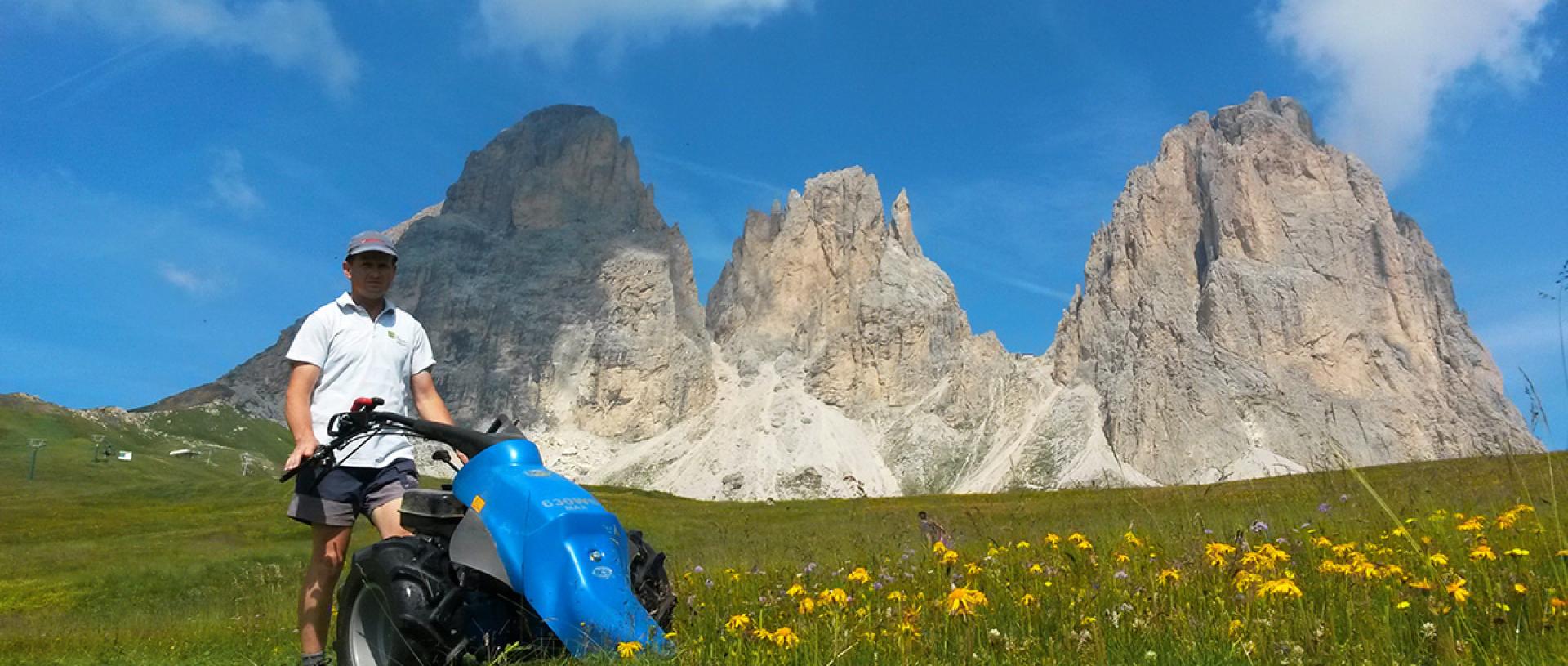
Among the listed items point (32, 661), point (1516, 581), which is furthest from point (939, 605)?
point (32, 661)

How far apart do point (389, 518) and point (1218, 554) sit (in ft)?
17.5

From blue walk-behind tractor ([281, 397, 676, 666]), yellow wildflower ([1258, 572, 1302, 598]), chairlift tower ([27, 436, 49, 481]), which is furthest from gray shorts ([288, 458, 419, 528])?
chairlift tower ([27, 436, 49, 481])

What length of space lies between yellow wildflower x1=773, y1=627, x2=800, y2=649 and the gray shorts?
3.11m

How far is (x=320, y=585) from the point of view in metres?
7.00

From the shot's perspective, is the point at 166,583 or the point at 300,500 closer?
the point at 300,500

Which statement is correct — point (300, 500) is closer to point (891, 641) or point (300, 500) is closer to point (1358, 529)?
point (891, 641)

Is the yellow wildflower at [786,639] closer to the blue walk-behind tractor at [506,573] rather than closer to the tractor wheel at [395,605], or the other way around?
the blue walk-behind tractor at [506,573]

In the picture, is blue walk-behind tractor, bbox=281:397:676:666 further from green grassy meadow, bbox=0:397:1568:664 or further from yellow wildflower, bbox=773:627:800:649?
yellow wildflower, bbox=773:627:800:649

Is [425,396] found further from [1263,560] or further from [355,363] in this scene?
[1263,560]

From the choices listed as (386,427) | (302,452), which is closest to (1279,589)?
(386,427)

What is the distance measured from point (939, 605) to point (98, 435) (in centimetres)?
22906

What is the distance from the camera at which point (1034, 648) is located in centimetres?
468

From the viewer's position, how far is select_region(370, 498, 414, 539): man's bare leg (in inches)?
268

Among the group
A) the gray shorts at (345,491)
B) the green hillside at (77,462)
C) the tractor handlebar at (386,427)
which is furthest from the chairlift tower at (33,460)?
the tractor handlebar at (386,427)
